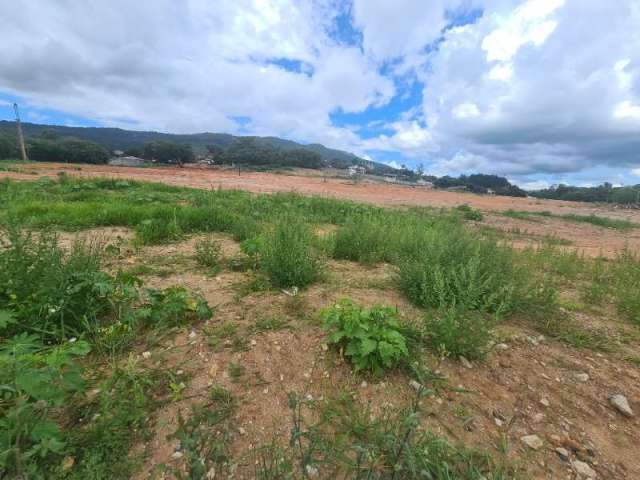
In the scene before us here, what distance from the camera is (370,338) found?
2094 millimetres

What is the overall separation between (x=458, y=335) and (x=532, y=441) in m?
0.75

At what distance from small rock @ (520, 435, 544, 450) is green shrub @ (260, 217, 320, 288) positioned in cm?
239

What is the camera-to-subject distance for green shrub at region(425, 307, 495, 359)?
224 cm

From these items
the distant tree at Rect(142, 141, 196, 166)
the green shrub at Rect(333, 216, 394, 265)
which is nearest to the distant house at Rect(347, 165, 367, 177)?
the distant tree at Rect(142, 141, 196, 166)

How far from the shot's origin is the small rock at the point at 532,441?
163 centimetres

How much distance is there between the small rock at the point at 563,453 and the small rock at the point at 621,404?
2.42ft

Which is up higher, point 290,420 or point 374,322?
point 374,322

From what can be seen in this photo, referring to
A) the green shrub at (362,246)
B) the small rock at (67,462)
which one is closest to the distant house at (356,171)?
the green shrub at (362,246)

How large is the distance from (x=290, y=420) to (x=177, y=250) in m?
3.89

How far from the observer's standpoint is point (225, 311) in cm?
280

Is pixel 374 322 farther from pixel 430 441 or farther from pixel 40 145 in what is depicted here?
pixel 40 145

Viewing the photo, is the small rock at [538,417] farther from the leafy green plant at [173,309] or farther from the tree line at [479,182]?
the tree line at [479,182]

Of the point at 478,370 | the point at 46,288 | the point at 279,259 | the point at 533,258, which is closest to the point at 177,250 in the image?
the point at 279,259

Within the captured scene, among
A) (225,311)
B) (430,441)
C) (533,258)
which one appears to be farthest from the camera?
(533,258)
